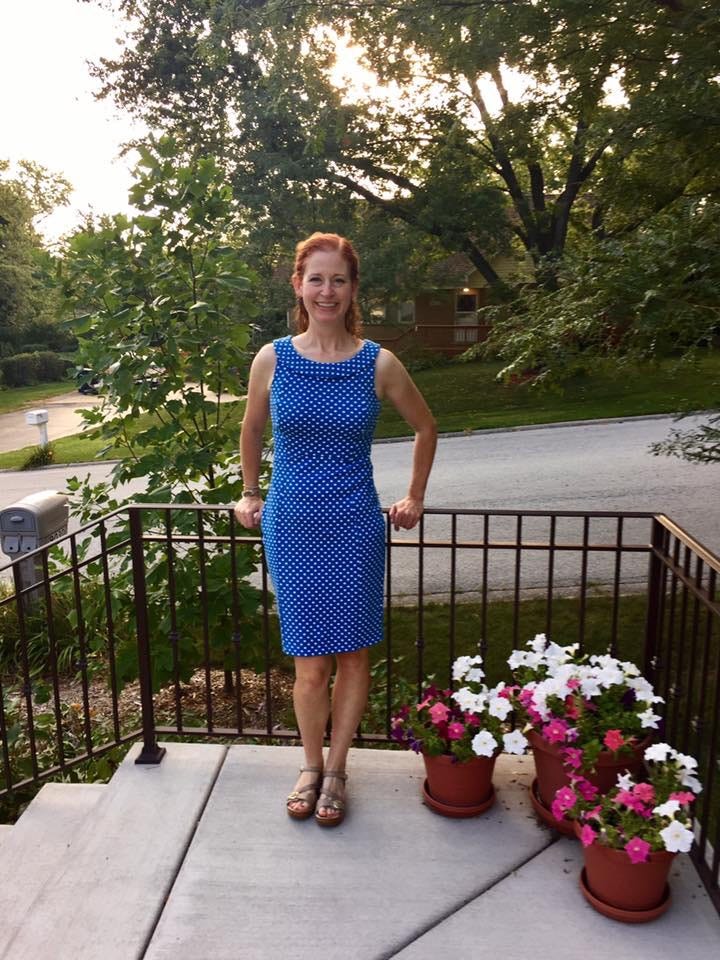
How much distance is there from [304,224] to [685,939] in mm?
13811

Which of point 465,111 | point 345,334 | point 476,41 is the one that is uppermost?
point 465,111

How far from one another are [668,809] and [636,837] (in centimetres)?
11

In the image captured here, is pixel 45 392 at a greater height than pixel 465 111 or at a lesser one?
lesser

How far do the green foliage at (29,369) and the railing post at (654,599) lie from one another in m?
27.2

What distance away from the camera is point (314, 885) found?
2.16 meters

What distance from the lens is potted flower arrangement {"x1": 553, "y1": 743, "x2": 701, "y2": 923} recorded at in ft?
6.33

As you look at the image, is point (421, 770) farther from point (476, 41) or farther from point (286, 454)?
point (476, 41)

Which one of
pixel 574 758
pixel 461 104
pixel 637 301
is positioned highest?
pixel 461 104

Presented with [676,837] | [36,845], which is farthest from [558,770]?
[36,845]

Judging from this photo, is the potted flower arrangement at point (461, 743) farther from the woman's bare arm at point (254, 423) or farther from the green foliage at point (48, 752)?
the green foliage at point (48, 752)

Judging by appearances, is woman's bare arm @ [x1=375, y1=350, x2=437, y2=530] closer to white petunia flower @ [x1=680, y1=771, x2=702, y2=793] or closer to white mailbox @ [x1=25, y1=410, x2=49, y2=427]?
white petunia flower @ [x1=680, y1=771, x2=702, y2=793]

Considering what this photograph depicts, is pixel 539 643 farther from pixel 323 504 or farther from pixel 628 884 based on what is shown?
pixel 323 504

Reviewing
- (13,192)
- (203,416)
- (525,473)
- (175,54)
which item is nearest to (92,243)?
(203,416)

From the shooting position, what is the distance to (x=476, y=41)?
4.14 m
